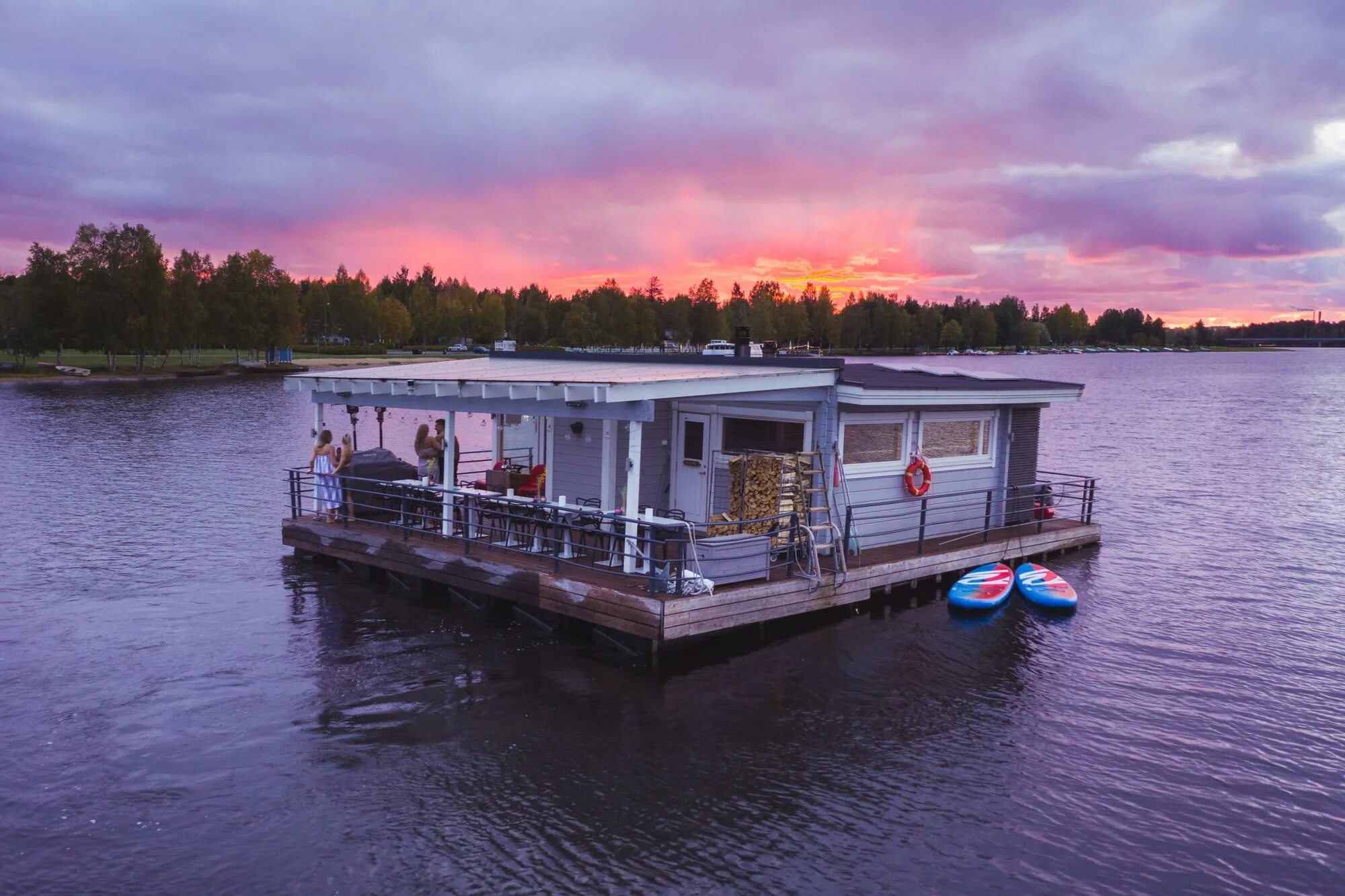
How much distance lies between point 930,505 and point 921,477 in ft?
3.29

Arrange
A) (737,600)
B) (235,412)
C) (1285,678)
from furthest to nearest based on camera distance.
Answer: (235,412), (1285,678), (737,600)

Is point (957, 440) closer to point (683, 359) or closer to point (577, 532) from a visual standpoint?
point (683, 359)

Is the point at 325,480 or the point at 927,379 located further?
the point at 325,480

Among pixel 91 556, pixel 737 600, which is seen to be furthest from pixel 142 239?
pixel 737 600

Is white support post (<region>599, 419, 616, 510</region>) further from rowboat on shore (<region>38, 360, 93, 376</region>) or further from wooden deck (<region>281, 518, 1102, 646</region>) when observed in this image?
rowboat on shore (<region>38, 360, 93, 376</region>)

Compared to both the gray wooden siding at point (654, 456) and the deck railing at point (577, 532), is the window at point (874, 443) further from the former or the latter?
the gray wooden siding at point (654, 456)

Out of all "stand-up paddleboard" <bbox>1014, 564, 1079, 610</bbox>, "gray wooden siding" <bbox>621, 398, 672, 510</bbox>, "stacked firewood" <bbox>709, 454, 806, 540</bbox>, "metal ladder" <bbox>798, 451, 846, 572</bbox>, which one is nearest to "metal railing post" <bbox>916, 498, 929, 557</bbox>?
"metal ladder" <bbox>798, 451, 846, 572</bbox>

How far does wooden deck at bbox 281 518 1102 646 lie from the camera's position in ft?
44.5

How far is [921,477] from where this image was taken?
18.5 m

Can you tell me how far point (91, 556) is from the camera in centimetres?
2186

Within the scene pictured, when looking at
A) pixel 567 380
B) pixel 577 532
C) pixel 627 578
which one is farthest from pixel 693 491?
pixel 567 380

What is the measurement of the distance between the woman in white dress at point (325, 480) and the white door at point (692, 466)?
281 inches

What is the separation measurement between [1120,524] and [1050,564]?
8.28 meters

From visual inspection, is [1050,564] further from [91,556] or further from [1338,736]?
[91,556]
